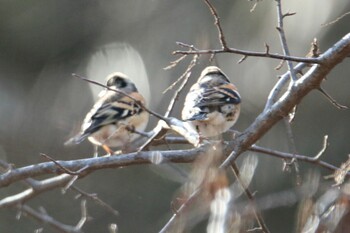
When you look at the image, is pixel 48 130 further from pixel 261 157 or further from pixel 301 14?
pixel 301 14

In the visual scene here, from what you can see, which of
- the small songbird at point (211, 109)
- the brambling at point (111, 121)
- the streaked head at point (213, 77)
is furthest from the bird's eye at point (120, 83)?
the small songbird at point (211, 109)

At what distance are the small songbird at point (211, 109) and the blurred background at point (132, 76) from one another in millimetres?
3058

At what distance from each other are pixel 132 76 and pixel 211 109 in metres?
4.57

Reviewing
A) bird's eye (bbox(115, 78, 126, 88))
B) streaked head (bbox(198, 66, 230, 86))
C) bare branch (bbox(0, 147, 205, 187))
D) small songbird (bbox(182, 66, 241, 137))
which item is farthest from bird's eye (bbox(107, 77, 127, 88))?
bare branch (bbox(0, 147, 205, 187))

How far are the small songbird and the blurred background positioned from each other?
3.06 m

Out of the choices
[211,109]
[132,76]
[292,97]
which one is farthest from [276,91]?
[132,76]

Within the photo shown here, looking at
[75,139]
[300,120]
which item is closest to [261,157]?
[300,120]

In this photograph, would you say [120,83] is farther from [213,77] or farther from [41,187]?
[41,187]

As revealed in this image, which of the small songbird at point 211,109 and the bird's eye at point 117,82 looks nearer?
the small songbird at point 211,109

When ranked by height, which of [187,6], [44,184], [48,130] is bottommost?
[44,184]

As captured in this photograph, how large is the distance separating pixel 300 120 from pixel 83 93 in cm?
206

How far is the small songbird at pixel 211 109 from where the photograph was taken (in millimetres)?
4164

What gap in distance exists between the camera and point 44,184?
4066mm

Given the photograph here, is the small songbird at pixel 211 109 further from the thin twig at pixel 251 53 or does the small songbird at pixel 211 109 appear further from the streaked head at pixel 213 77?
the thin twig at pixel 251 53
